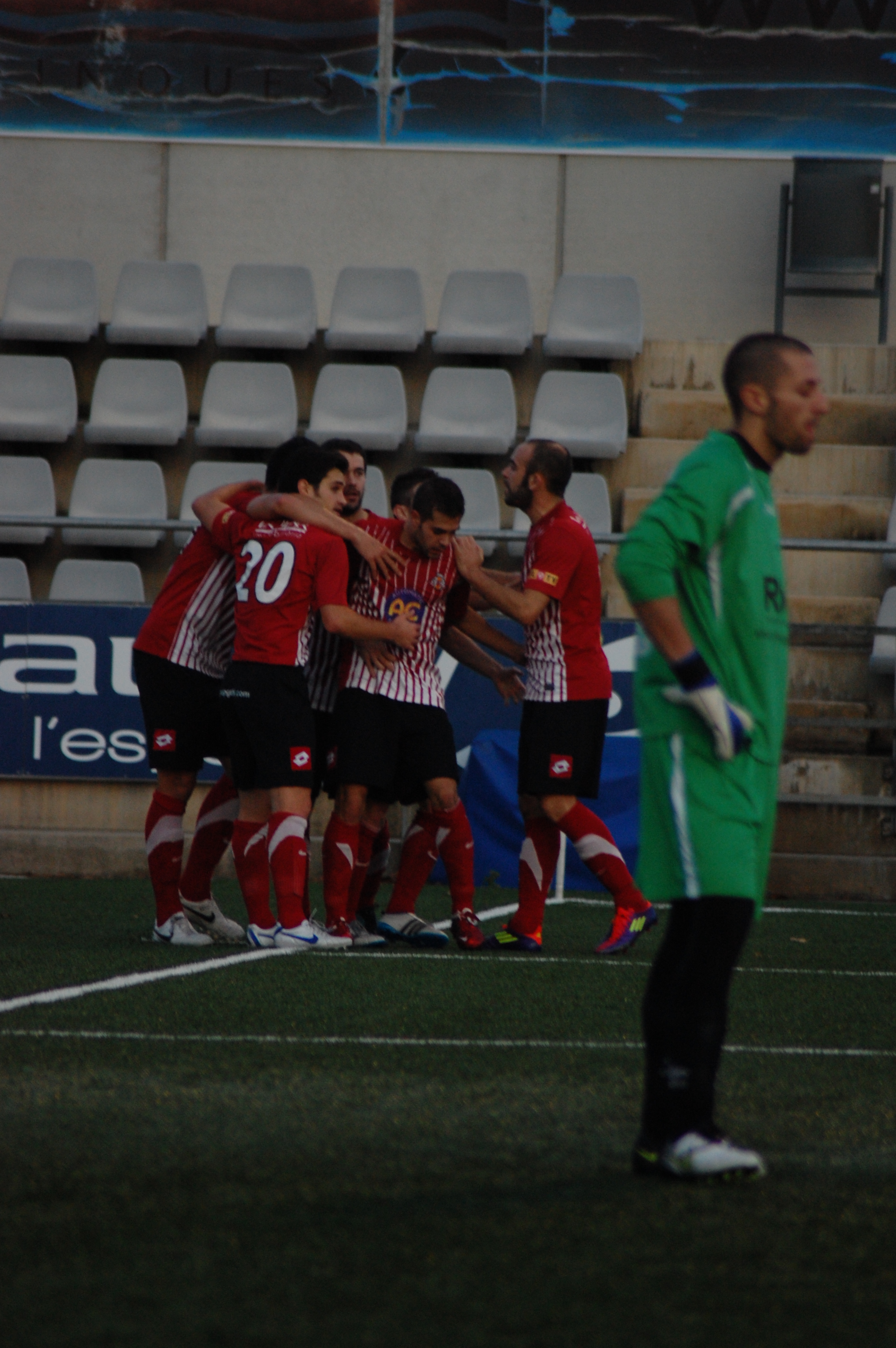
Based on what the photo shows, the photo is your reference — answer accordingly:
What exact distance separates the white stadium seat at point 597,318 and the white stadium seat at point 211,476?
2.36 m

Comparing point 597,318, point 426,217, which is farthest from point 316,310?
point 597,318

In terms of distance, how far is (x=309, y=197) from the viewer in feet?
42.4

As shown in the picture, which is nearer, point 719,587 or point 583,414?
point 719,587

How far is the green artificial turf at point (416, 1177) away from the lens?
2021mm

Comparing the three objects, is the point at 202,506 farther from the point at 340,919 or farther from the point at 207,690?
the point at 340,919

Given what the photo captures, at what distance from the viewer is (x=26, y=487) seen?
1067 centimetres

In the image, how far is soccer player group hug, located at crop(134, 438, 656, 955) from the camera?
585cm

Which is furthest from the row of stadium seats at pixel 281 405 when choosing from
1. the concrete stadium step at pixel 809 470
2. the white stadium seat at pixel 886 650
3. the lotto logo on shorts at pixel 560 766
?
the lotto logo on shorts at pixel 560 766

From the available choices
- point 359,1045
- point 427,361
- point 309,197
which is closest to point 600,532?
point 427,361

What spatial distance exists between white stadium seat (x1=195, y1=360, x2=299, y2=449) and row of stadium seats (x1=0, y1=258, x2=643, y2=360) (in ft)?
0.93

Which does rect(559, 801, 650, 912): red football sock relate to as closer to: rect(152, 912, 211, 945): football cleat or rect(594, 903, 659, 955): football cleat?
rect(594, 903, 659, 955): football cleat

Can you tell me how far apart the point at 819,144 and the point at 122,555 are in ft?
19.3

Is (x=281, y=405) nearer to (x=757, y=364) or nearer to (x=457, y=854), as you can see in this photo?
(x=457, y=854)

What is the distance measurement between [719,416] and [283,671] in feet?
21.2
